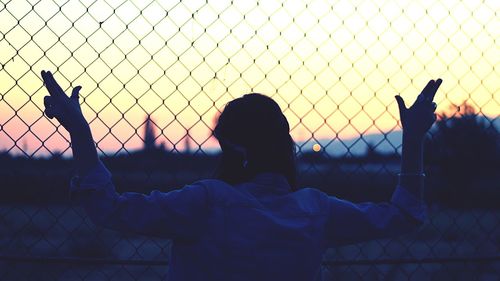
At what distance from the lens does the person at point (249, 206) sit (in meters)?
1.81

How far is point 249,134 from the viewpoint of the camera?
196 centimetres

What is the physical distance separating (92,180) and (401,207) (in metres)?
0.73

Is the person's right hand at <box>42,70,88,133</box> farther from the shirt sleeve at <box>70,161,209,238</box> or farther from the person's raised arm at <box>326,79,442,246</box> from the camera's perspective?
the person's raised arm at <box>326,79,442,246</box>

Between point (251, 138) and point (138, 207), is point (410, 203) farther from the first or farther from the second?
point (138, 207)

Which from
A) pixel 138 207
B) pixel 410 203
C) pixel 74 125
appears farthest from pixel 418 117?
pixel 74 125

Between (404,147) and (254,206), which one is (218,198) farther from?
(404,147)

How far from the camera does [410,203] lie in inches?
79.4

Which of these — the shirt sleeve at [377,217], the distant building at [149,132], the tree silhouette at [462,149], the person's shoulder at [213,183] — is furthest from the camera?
the tree silhouette at [462,149]

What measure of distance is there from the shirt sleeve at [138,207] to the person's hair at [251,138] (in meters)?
0.15

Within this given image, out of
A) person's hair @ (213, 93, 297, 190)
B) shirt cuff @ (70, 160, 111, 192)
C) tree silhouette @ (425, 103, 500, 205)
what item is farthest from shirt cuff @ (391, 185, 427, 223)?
tree silhouette @ (425, 103, 500, 205)

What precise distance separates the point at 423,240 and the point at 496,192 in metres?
1.99

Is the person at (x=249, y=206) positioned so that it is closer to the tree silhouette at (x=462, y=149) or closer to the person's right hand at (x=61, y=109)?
the person's right hand at (x=61, y=109)

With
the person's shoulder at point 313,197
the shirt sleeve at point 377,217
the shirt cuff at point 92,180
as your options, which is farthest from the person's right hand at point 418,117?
the shirt cuff at point 92,180

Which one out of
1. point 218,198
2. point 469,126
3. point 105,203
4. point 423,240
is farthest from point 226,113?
point 423,240
